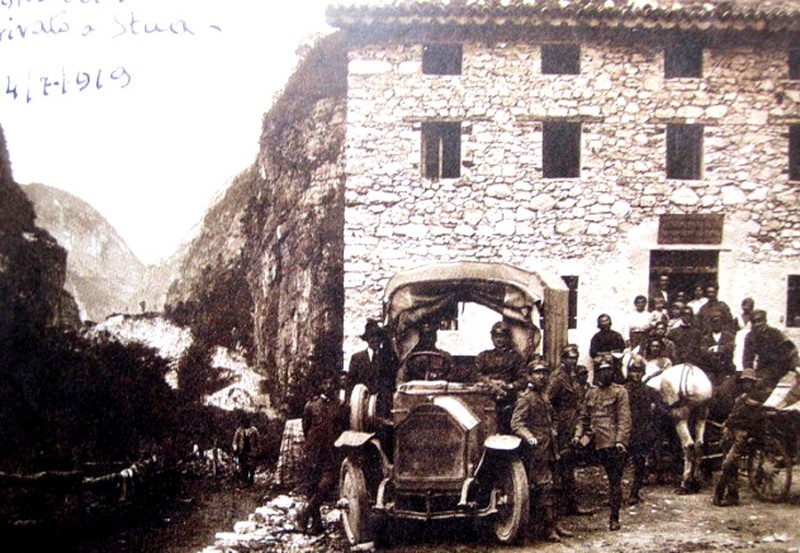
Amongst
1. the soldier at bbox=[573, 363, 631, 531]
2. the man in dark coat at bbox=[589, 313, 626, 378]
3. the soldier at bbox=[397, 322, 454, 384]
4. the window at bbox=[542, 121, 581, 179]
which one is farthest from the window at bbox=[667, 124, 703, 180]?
the soldier at bbox=[397, 322, 454, 384]

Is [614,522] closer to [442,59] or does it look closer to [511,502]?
[511,502]

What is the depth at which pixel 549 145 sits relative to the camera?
9086mm

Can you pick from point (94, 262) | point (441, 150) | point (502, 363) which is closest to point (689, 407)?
point (502, 363)

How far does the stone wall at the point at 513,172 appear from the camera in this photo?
27.6 ft

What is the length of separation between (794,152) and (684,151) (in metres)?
1.49

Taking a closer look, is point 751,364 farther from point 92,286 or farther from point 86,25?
point 86,25

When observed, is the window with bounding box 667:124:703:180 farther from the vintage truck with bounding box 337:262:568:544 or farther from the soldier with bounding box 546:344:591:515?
the vintage truck with bounding box 337:262:568:544

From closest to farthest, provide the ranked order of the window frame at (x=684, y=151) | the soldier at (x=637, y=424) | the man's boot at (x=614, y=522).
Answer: the man's boot at (x=614, y=522)
the soldier at (x=637, y=424)
the window frame at (x=684, y=151)

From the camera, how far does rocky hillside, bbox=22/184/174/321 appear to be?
19.2ft

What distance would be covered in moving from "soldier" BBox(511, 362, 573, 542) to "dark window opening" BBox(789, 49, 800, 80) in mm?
3065

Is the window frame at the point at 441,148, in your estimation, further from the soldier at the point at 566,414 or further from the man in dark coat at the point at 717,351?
the man in dark coat at the point at 717,351

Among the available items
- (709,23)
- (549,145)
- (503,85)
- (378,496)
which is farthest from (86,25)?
(709,23)

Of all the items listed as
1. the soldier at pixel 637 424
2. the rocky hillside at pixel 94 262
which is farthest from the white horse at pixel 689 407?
the rocky hillside at pixel 94 262

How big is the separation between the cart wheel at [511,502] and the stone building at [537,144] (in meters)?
2.95
